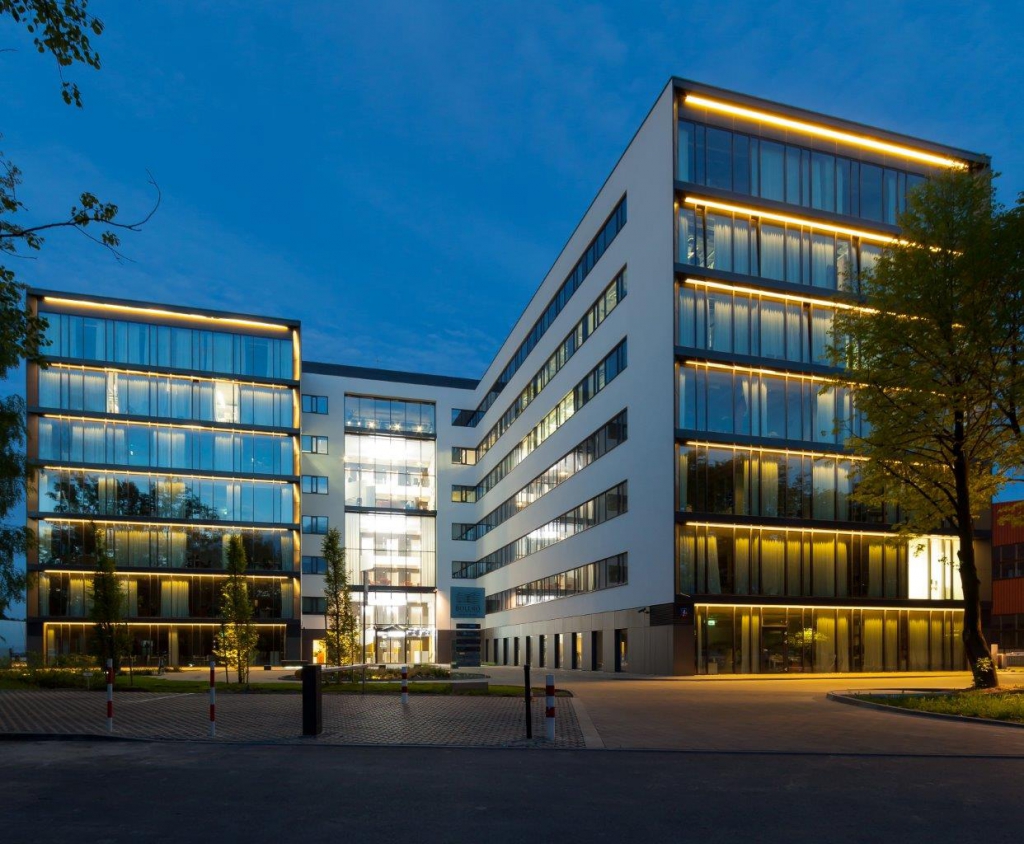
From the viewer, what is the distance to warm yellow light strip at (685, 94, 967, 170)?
43531mm

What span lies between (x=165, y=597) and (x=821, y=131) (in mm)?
51245

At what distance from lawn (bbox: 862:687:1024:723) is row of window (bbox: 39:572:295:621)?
50691mm

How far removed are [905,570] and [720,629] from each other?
10.7 meters

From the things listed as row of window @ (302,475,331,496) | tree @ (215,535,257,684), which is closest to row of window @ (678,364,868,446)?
tree @ (215,535,257,684)

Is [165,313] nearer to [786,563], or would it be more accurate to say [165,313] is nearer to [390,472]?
[390,472]

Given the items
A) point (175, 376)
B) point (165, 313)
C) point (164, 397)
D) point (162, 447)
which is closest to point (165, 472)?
point (162, 447)

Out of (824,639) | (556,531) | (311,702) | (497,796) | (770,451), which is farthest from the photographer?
(556,531)

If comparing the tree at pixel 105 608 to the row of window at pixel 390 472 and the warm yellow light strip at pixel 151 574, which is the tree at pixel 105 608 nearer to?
the warm yellow light strip at pixel 151 574

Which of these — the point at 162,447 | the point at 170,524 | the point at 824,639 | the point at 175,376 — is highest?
the point at 175,376

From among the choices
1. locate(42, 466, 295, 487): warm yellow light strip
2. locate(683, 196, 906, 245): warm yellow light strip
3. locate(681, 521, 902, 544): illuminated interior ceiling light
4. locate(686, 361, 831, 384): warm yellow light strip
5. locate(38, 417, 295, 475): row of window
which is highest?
locate(683, 196, 906, 245): warm yellow light strip

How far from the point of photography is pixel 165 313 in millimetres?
67625

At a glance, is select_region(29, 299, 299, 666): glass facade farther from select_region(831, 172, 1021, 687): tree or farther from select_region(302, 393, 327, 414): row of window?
→ select_region(831, 172, 1021, 687): tree

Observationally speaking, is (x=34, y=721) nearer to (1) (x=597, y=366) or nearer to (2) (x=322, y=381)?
(1) (x=597, y=366)

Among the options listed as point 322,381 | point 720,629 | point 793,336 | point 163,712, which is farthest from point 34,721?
point 322,381
